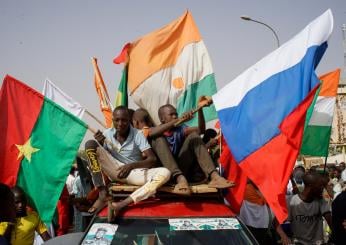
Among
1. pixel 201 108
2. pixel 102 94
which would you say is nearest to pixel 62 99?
pixel 102 94

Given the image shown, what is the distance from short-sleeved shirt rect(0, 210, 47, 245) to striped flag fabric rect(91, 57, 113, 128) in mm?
2166

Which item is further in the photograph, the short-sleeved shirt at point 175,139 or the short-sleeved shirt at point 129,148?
the short-sleeved shirt at point 175,139

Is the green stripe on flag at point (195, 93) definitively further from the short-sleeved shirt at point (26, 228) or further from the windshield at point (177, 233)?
the windshield at point (177, 233)

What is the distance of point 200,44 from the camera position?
7172mm

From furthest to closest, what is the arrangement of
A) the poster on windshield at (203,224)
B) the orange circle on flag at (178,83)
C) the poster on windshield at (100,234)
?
1. the orange circle on flag at (178,83)
2. the poster on windshield at (203,224)
3. the poster on windshield at (100,234)

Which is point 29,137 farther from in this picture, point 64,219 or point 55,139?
point 64,219

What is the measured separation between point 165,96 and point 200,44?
1115mm

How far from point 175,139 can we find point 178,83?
91.7 inches

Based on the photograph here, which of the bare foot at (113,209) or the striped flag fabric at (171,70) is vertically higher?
the striped flag fabric at (171,70)

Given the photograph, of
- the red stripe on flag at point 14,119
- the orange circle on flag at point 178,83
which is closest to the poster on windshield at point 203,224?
the red stripe on flag at point 14,119

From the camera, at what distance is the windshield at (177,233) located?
3.54 metres

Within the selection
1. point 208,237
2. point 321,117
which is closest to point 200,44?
point 321,117

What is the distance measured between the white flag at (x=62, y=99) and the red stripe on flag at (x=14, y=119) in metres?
1.36

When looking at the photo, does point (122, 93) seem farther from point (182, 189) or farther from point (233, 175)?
point (182, 189)
